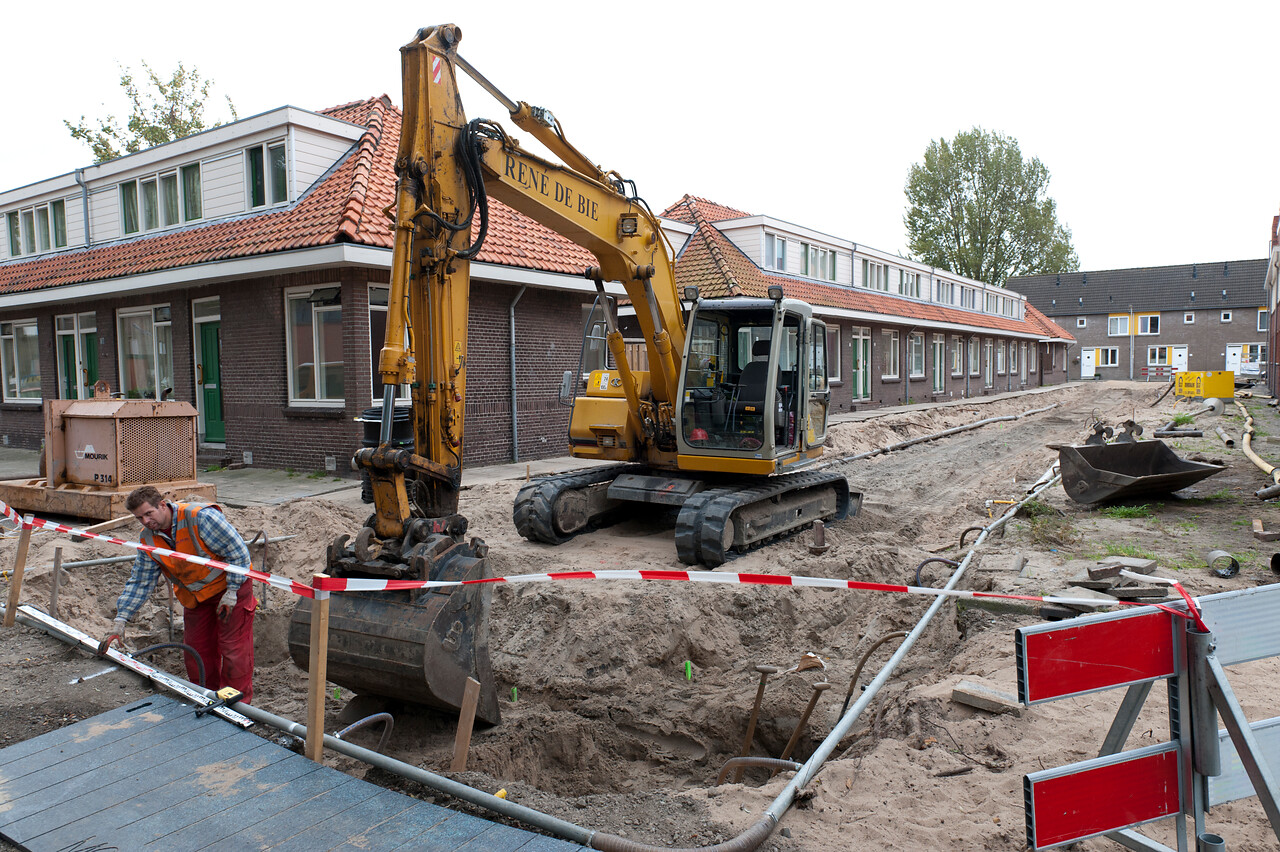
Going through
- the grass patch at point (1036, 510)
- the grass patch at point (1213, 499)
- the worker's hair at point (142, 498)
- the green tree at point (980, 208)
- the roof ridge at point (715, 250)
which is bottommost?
the grass patch at point (1036, 510)

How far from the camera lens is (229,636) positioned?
209 inches

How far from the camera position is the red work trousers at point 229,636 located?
5309 millimetres

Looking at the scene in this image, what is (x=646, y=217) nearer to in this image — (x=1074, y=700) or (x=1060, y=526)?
(x=1060, y=526)

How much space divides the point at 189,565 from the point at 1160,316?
7343cm

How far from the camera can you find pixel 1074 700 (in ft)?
14.5

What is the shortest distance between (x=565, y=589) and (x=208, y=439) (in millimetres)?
11018

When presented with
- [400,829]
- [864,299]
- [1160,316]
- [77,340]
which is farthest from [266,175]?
[1160,316]

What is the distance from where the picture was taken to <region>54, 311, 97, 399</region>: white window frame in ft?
57.2

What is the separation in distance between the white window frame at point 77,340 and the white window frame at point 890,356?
23.4 metres

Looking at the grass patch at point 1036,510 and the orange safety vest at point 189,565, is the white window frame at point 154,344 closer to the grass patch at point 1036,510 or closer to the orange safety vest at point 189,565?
the orange safety vest at point 189,565

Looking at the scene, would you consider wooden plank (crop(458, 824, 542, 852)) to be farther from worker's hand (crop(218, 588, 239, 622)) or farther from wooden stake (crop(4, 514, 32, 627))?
wooden stake (crop(4, 514, 32, 627))

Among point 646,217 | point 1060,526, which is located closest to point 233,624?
point 646,217

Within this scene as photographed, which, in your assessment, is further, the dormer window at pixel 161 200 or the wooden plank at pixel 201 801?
the dormer window at pixel 161 200

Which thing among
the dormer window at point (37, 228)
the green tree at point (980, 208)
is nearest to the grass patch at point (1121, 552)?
the dormer window at point (37, 228)
